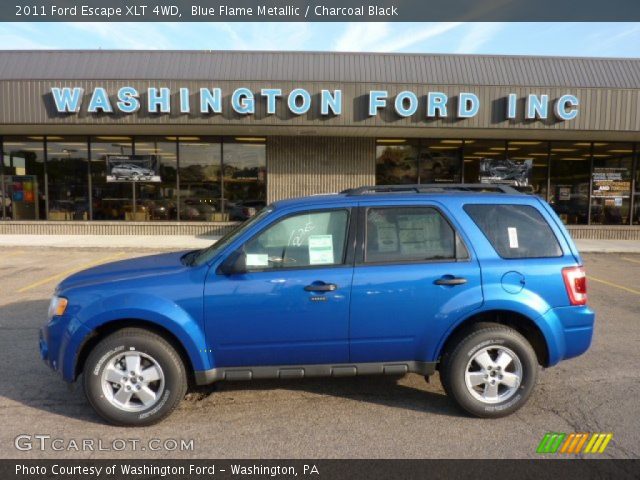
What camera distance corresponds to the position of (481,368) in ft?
12.0

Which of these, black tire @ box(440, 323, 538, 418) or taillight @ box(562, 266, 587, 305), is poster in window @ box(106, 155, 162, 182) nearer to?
black tire @ box(440, 323, 538, 418)

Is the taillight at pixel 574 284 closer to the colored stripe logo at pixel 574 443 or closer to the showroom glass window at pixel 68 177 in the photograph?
the colored stripe logo at pixel 574 443

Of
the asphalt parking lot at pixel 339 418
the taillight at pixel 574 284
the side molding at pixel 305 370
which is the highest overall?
the taillight at pixel 574 284

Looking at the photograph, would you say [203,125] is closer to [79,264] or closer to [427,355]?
[79,264]

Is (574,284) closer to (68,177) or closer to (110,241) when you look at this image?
(110,241)

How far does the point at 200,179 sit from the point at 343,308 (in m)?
13.2

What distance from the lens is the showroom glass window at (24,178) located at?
52.0ft

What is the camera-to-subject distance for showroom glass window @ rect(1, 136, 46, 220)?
623 inches

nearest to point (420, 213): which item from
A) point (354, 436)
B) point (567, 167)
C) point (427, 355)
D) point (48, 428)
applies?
A: point (427, 355)

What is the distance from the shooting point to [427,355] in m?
3.67

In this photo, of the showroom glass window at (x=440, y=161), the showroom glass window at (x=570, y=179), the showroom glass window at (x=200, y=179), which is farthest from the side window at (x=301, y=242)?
the showroom glass window at (x=570, y=179)

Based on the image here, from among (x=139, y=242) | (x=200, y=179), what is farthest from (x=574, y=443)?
(x=200, y=179)

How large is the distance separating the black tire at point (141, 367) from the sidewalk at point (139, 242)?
9595mm
